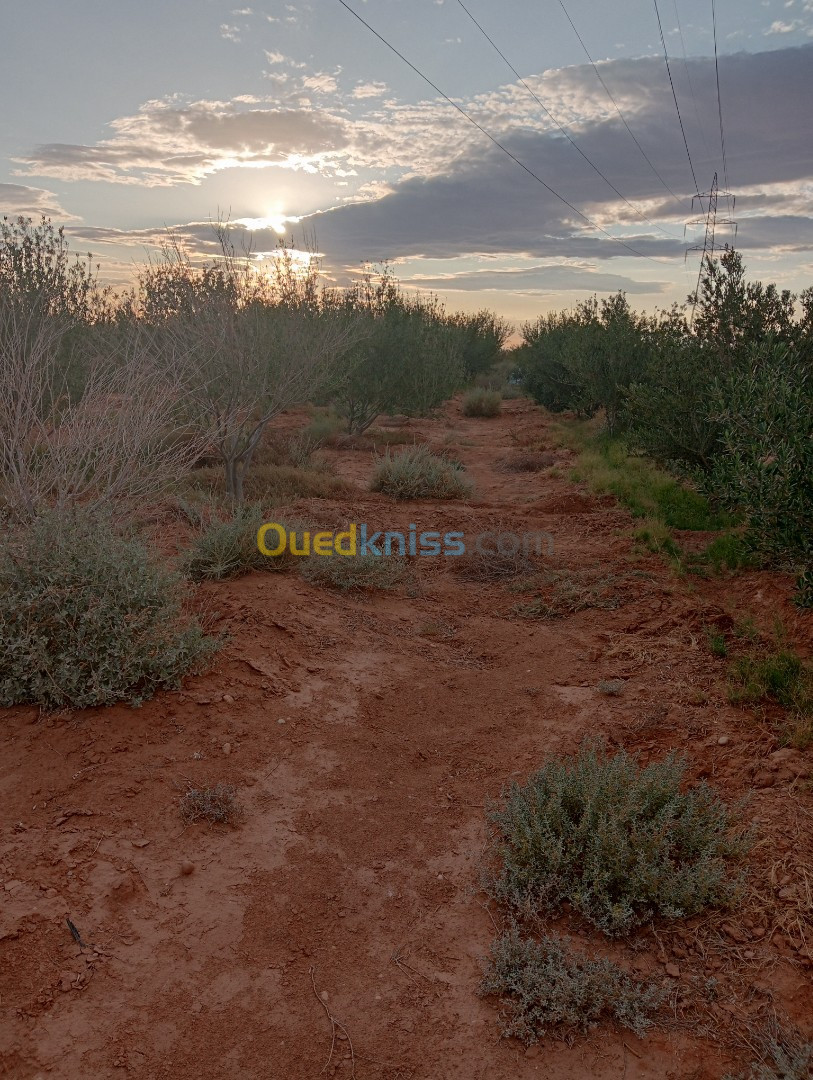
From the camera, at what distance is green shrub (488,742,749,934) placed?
308 cm

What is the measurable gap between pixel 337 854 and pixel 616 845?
1349mm

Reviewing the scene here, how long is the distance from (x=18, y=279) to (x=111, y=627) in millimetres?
9325

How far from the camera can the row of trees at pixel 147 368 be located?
17.3ft

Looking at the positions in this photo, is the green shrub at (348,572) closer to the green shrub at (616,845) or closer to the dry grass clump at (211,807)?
the dry grass clump at (211,807)

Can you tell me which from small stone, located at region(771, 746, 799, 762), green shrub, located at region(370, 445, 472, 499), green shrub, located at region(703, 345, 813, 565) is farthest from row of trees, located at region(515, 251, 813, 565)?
green shrub, located at region(370, 445, 472, 499)

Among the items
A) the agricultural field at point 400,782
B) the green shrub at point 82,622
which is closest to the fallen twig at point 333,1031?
the agricultural field at point 400,782

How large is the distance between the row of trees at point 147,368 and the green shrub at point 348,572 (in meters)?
1.45

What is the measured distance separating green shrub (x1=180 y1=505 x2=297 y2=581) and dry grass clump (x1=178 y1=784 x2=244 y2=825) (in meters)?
2.74

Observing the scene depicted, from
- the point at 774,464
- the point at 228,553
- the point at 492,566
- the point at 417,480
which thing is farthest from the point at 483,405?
the point at 774,464

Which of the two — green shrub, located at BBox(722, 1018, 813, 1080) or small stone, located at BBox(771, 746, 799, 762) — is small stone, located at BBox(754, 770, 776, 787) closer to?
small stone, located at BBox(771, 746, 799, 762)

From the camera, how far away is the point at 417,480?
10836 mm

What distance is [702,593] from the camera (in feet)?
22.8

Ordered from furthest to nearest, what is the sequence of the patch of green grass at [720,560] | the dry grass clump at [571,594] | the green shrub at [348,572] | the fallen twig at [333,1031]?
1. the patch of green grass at [720,560]
2. the dry grass clump at [571,594]
3. the green shrub at [348,572]
4. the fallen twig at [333,1031]

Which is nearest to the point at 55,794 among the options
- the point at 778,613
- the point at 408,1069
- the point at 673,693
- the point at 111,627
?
the point at 111,627
